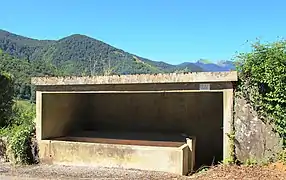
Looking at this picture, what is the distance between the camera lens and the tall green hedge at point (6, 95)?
17.3 metres

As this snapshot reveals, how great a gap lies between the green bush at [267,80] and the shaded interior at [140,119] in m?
2.93

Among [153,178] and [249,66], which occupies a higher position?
[249,66]

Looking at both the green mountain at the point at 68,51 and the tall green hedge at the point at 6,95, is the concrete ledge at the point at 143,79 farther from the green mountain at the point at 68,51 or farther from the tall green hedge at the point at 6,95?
the green mountain at the point at 68,51

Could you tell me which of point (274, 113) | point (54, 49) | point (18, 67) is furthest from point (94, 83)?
point (54, 49)

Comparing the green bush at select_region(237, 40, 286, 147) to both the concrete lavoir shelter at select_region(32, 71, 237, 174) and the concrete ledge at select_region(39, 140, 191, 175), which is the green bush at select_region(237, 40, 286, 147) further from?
the concrete ledge at select_region(39, 140, 191, 175)

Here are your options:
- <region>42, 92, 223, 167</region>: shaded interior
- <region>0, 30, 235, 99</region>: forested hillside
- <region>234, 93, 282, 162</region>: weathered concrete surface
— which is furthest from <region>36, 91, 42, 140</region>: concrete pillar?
<region>0, 30, 235, 99</region>: forested hillside

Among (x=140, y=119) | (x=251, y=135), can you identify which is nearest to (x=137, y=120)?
(x=140, y=119)

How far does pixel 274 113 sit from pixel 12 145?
7670mm

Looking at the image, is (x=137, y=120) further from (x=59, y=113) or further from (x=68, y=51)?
(x=68, y=51)

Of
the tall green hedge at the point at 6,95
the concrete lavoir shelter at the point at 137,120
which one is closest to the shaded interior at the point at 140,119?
the concrete lavoir shelter at the point at 137,120

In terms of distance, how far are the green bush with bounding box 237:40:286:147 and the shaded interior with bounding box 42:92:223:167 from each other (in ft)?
9.61

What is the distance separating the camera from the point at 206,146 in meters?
12.3

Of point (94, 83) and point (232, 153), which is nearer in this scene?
point (232, 153)

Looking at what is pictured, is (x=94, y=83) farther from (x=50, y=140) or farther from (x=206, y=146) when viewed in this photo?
(x=206, y=146)
